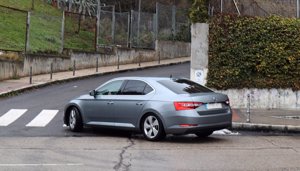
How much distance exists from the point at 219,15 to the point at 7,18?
18.4 m

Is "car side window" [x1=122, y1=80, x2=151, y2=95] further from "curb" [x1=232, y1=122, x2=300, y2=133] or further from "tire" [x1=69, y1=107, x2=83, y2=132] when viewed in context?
"curb" [x1=232, y1=122, x2=300, y2=133]

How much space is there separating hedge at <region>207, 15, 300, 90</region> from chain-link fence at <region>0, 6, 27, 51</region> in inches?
546

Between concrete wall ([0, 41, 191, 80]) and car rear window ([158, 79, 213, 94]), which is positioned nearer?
car rear window ([158, 79, 213, 94])

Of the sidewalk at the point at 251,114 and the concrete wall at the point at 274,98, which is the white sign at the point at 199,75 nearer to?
the concrete wall at the point at 274,98

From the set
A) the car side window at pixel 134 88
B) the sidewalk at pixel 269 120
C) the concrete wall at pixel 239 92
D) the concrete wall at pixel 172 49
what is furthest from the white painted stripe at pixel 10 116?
the concrete wall at pixel 172 49

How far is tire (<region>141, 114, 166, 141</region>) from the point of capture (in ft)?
39.2

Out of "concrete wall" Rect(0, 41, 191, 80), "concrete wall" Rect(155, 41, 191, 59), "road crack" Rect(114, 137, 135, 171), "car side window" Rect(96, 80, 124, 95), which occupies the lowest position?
"road crack" Rect(114, 137, 135, 171)

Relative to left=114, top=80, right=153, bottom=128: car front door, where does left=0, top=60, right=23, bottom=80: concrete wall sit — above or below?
above

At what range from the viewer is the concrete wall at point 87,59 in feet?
89.8

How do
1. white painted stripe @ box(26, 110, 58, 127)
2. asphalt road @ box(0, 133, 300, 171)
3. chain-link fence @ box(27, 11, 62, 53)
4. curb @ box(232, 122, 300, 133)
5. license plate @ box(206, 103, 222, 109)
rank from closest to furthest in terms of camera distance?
asphalt road @ box(0, 133, 300, 171)
license plate @ box(206, 103, 222, 109)
curb @ box(232, 122, 300, 133)
white painted stripe @ box(26, 110, 58, 127)
chain-link fence @ box(27, 11, 62, 53)

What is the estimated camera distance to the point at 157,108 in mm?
11953

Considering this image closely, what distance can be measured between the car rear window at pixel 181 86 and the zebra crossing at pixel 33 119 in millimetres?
4360

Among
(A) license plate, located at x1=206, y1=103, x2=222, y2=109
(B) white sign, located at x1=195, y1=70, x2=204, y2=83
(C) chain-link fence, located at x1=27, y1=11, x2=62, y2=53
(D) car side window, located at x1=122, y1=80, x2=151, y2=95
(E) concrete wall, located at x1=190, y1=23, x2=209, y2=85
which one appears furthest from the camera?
(C) chain-link fence, located at x1=27, y1=11, x2=62, y2=53

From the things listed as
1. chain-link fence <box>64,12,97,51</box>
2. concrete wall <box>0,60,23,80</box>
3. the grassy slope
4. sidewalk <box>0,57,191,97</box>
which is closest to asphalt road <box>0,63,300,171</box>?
sidewalk <box>0,57,191,97</box>
